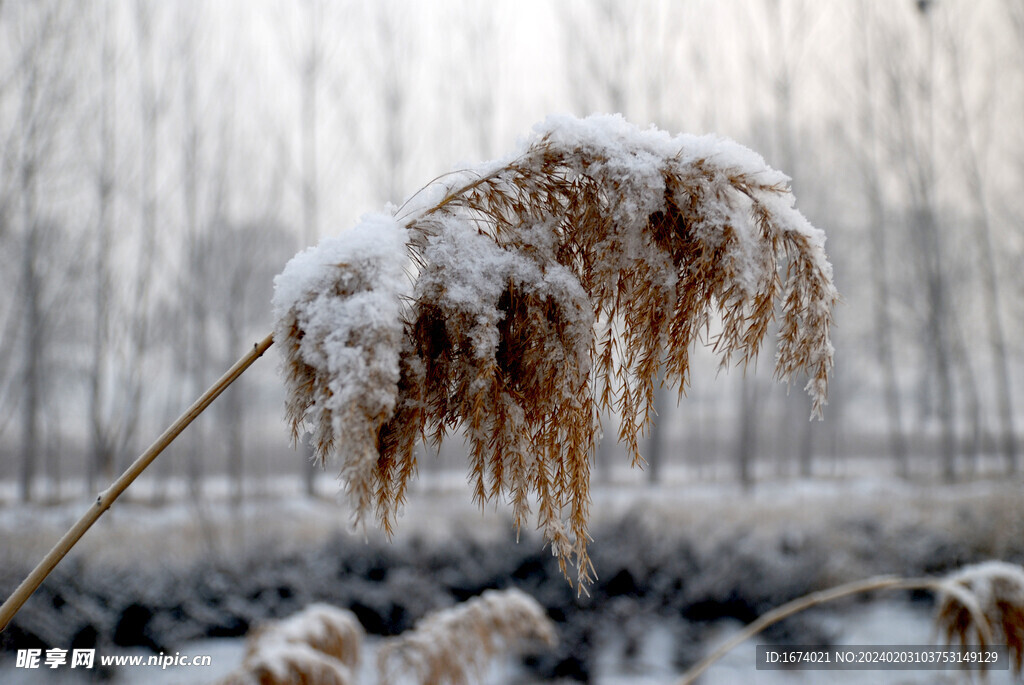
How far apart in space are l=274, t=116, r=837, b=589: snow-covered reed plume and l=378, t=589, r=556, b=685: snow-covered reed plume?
190 centimetres

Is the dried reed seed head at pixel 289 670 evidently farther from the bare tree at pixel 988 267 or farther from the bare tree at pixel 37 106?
the bare tree at pixel 988 267

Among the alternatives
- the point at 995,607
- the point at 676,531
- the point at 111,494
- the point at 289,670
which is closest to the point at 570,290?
the point at 111,494

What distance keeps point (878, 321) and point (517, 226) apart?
2131cm

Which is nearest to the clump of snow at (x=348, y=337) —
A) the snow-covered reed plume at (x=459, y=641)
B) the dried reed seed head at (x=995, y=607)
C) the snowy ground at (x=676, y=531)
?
the snow-covered reed plume at (x=459, y=641)

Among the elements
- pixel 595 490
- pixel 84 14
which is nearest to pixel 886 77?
pixel 595 490

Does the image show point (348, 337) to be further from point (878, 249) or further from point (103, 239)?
point (878, 249)

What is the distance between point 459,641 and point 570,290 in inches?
89.9

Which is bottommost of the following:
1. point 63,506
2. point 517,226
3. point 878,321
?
point 63,506

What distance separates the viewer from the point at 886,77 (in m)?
13.6

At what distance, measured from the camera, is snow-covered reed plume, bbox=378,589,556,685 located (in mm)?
2779

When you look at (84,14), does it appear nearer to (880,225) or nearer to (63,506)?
(63,506)

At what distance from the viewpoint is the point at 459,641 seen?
2.88 m

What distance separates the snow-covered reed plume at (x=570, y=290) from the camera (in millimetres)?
1132

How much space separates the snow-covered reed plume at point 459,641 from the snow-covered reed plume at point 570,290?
1.90 metres
